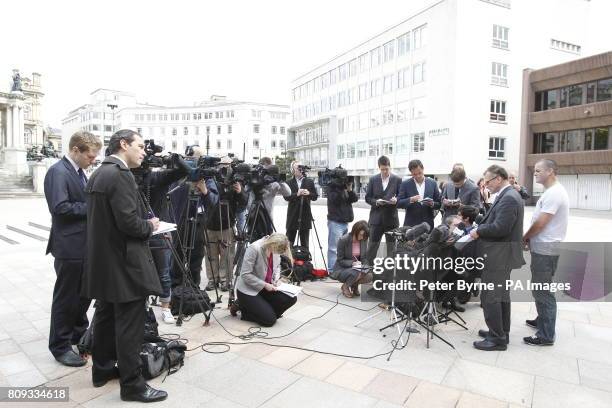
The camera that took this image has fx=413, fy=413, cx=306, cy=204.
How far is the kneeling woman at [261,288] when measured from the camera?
486 cm

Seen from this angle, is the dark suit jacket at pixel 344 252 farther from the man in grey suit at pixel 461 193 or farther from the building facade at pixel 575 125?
the building facade at pixel 575 125

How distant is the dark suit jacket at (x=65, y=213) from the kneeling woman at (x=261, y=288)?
1818mm

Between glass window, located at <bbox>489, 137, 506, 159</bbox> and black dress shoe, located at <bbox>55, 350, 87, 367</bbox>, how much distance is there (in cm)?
3674

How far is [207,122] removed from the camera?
85.6 meters

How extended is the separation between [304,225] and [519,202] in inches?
157

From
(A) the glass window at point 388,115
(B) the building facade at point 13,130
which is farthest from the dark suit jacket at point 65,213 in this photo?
(A) the glass window at point 388,115

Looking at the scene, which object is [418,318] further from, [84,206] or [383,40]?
[383,40]

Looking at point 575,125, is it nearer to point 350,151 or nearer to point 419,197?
point 350,151

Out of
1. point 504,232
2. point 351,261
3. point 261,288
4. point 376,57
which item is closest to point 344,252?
point 351,261

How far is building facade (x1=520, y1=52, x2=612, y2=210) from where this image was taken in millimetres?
28969

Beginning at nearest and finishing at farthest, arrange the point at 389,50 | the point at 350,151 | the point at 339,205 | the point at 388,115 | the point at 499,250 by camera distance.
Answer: the point at 499,250, the point at 339,205, the point at 389,50, the point at 388,115, the point at 350,151

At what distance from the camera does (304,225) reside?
745cm

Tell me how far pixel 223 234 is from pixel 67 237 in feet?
9.65

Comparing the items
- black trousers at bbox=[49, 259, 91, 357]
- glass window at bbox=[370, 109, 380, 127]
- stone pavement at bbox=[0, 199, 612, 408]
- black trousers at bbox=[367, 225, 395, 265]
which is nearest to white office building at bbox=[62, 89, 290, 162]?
glass window at bbox=[370, 109, 380, 127]
